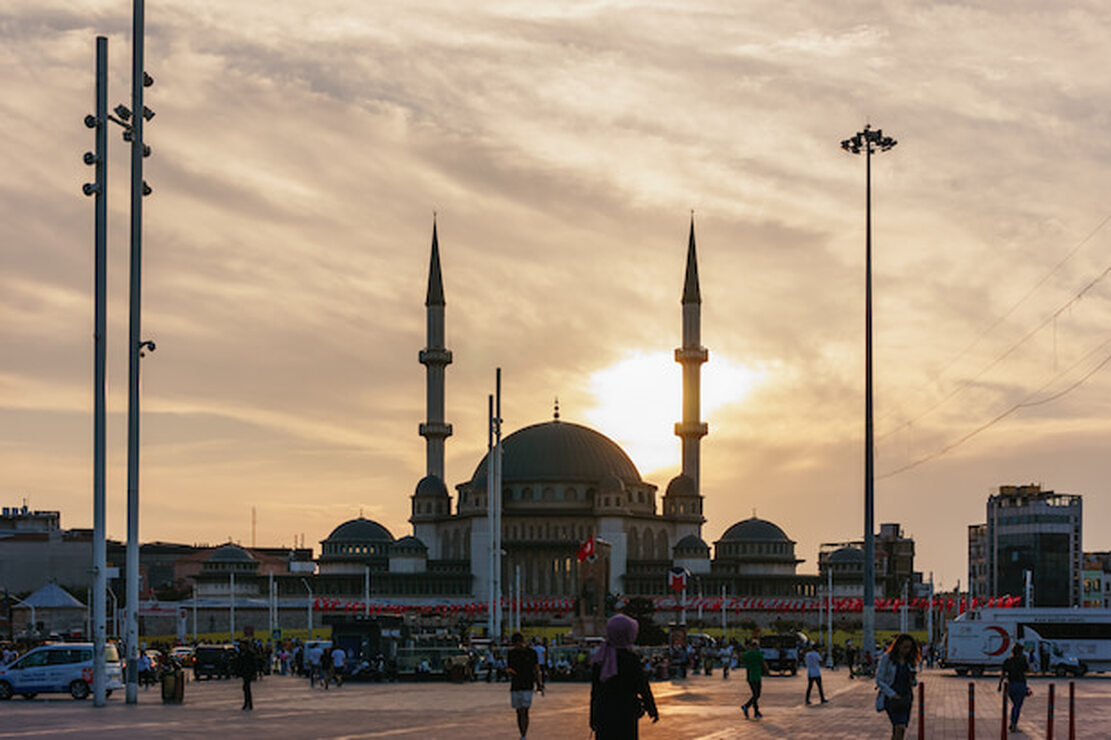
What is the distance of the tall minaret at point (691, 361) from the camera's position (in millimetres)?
152750

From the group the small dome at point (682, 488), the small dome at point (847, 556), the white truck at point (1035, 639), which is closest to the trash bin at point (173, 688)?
the white truck at point (1035, 639)

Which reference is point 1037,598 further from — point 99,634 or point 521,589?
point 99,634

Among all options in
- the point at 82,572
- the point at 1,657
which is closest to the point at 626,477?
the point at 82,572

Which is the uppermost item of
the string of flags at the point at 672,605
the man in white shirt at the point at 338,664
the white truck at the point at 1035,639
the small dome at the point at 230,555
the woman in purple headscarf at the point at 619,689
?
the woman in purple headscarf at the point at 619,689

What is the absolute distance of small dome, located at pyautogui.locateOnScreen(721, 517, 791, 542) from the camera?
554ft

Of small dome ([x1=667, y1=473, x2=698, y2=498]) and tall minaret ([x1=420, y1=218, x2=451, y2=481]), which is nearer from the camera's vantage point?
tall minaret ([x1=420, y1=218, x2=451, y2=481])

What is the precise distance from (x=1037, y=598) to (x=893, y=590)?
28.3 m

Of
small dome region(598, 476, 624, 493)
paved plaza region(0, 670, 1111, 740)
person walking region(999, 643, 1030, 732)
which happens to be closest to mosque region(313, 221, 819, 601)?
small dome region(598, 476, 624, 493)

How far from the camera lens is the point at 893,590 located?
179500 mm

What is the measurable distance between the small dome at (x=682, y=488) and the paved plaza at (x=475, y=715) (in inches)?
4448

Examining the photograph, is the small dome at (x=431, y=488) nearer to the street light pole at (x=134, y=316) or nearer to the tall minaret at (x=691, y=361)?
the tall minaret at (x=691, y=361)

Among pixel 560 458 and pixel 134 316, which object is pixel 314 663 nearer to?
pixel 134 316

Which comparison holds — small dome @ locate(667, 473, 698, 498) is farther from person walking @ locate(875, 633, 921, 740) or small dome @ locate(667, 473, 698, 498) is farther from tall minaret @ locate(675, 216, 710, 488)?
person walking @ locate(875, 633, 921, 740)

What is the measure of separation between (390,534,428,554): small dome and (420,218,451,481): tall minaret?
7582mm
